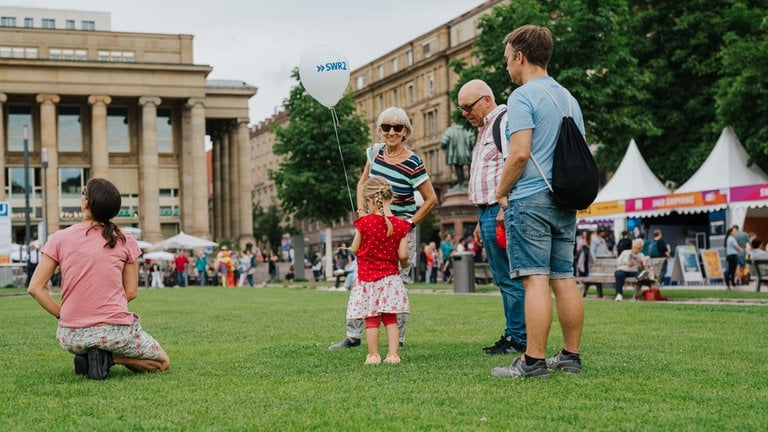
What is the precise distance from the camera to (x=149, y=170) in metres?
75.5

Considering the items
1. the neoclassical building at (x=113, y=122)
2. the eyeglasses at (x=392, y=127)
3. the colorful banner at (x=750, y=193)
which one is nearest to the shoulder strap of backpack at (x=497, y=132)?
the eyeglasses at (x=392, y=127)

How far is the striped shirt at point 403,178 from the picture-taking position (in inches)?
344

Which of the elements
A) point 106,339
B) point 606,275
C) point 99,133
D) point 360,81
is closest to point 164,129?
point 99,133

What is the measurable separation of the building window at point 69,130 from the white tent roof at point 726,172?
57434 millimetres

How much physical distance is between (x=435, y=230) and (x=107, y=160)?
86.0 ft

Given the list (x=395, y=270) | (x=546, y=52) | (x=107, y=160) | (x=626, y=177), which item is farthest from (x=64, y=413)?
(x=107, y=160)

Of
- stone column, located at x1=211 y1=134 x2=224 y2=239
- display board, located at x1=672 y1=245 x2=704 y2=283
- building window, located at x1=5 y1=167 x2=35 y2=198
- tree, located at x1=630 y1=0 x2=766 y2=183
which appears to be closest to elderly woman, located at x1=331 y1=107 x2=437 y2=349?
display board, located at x1=672 y1=245 x2=704 y2=283

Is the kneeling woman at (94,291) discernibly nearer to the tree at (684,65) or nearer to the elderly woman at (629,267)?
the elderly woman at (629,267)

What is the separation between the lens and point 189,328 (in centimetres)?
1288

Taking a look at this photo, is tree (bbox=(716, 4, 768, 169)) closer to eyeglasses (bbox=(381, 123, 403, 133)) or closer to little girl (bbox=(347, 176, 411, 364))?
eyeglasses (bbox=(381, 123, 403, 133))

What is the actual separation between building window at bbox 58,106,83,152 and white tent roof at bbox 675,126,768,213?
57.4m

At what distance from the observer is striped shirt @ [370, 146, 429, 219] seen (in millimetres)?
8727

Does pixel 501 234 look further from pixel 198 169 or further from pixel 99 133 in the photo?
pixel 198 169

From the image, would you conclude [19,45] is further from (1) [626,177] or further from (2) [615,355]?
(2) [615,355]
